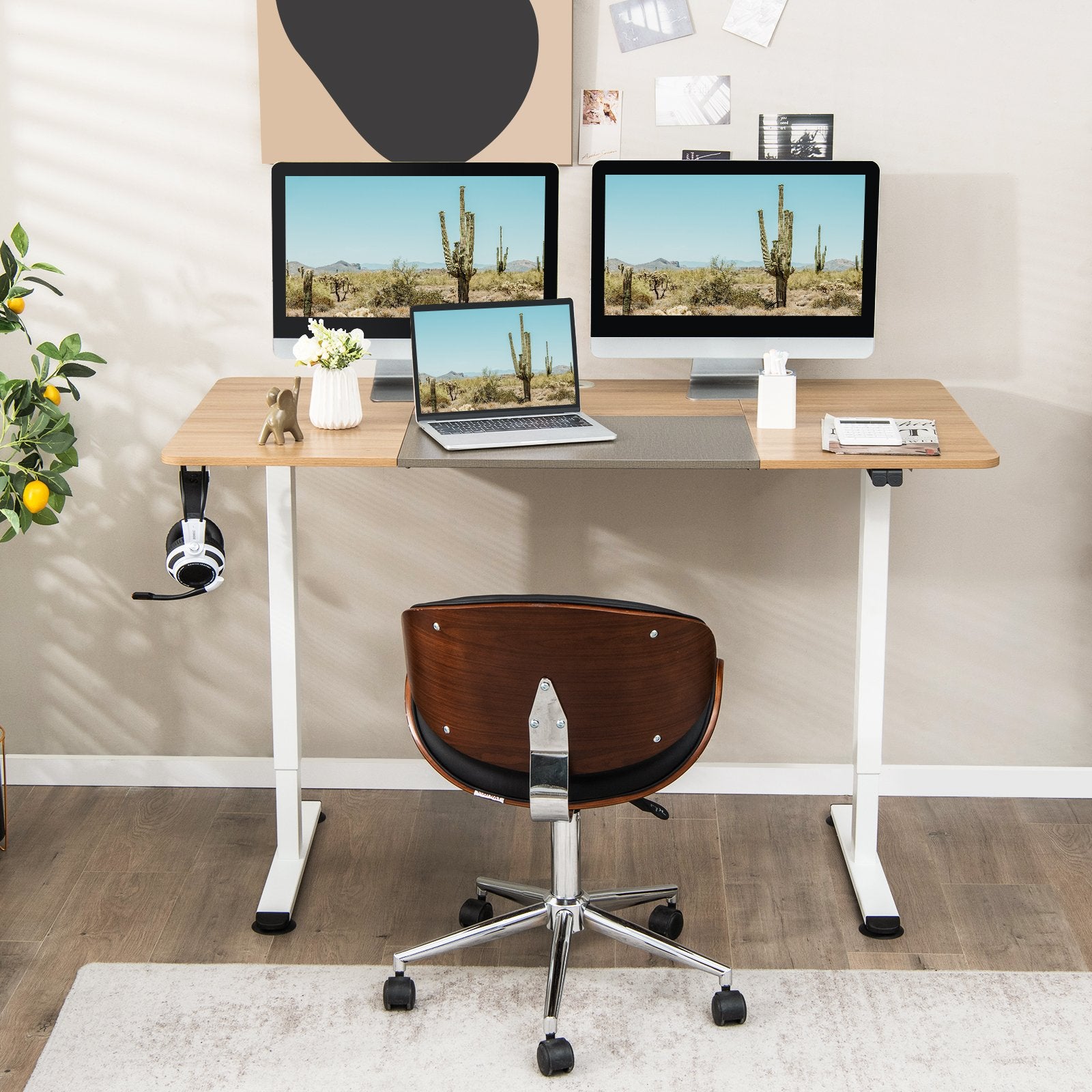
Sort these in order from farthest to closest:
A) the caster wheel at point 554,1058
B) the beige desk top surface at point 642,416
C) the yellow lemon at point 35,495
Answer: the yellow lemon at point 35,495
the beige desk top surface at point 642,416
the caster wheel at point 554,1058

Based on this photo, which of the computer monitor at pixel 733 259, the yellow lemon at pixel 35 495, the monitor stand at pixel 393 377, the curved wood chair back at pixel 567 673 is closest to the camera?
the curved wood chair back at pixel 567 673

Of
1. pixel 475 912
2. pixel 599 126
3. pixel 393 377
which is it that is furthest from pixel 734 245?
pixel 475 912

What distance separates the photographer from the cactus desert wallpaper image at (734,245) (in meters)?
2.65

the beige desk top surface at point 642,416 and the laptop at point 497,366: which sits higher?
the laptop at point 497,366

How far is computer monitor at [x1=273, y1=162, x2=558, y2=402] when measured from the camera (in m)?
2.64

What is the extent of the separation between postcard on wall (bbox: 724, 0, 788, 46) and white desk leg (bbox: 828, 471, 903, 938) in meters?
0.91

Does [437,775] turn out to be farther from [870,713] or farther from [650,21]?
[650,21]

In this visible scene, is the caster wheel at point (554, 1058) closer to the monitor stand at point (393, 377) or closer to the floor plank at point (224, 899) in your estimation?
the floor plank at point (224, 899)

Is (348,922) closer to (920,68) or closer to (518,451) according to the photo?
(518,451)

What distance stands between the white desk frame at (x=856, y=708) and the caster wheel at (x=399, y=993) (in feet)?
1.13

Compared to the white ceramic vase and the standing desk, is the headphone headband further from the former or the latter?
the white ceramic vase

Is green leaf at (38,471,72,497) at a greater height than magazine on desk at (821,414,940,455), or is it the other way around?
magazine on desk at (821,414,940,455)

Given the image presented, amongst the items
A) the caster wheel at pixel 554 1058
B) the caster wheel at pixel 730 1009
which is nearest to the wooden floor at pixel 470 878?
the caster wheel at pixel 730 1009

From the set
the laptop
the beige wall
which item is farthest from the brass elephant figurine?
the beige wall
